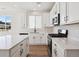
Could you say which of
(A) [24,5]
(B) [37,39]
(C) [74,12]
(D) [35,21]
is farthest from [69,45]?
(D) [35,21]

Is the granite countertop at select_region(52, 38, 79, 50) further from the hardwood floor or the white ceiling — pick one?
the white ceiling

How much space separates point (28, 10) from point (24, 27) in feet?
3.70

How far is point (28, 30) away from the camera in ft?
27.9

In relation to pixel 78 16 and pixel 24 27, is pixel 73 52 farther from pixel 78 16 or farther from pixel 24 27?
pixel 24 27

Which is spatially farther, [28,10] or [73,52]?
[28,10]

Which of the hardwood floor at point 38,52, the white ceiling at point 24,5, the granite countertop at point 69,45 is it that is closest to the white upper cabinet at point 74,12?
the granite countertop at point 69,45

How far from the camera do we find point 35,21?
853 cm

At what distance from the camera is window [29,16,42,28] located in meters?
8.48

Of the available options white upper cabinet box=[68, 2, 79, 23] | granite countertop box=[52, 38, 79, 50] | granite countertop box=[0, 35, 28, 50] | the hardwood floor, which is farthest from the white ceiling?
granite countertop box=[52, 38, 79, 50]

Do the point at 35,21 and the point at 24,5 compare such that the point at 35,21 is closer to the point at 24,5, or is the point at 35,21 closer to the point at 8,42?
the point at 24,5

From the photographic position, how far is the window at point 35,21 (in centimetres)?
848

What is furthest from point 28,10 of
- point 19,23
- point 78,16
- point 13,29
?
point 78,16

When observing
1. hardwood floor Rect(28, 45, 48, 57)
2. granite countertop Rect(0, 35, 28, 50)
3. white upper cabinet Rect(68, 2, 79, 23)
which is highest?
white upper cabinet Rect(68, 2, 79, 23)

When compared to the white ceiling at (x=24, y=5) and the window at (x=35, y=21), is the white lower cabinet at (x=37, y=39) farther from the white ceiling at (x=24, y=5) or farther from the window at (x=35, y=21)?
the white ceiling at (x=24, y=5)
